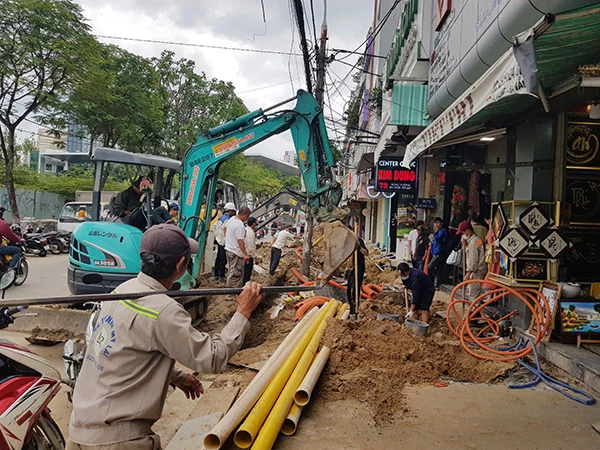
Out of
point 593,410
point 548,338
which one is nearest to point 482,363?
point 548,338

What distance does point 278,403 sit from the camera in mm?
3623

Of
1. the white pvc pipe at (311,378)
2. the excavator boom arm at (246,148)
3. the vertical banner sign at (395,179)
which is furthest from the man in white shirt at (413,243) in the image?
the white pvc pipe at (311,378)

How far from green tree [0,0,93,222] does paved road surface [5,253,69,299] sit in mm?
4969

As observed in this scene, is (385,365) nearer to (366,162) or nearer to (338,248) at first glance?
(338,248)

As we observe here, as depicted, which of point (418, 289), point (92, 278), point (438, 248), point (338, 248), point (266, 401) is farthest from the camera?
point (438, 248)

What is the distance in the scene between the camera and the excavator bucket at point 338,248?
239 inches

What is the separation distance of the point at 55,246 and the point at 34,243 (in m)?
1.47

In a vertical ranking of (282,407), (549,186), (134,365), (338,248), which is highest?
(549,186)

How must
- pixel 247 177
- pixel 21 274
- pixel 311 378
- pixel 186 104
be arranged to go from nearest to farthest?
pixel 311 378 < pixel 21 274 < pixel 186 104 < pixel 247 177

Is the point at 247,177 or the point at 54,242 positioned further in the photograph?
the point at 247,177

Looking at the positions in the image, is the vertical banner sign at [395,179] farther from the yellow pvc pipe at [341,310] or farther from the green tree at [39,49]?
the green tree at [39,49]

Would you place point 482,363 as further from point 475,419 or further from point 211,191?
point 211,191

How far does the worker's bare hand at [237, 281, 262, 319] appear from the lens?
2.16m

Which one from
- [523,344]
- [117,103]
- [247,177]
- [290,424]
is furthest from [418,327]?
[247,177]
